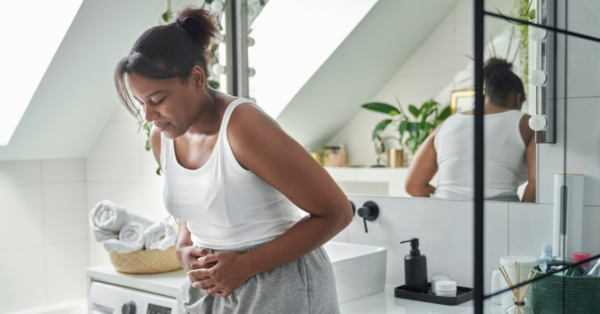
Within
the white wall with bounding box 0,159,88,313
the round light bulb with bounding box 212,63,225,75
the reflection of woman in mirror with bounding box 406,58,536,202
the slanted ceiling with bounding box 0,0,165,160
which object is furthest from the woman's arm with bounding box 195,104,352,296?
the white wall with bounding box 0,159,88,313

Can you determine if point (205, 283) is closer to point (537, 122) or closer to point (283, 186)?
point (283, 186)

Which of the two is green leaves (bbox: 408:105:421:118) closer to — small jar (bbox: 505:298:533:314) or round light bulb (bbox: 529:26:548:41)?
round light bulb (bbox: 529:26:548:41)

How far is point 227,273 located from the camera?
101cm

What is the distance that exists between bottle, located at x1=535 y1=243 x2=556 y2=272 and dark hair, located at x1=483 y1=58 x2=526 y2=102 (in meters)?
0.27

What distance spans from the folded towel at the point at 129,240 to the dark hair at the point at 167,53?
63cm

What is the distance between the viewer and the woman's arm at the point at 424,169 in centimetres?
152

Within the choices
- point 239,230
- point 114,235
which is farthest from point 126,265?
point 239,230

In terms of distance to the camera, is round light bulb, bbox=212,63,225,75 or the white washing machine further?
round light bulb, bbox=212,63,225,75

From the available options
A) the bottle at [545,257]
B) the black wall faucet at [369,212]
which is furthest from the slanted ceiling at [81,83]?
the bottle at [545,257]

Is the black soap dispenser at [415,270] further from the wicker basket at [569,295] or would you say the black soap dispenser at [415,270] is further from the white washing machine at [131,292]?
the white washing machine at [131,292]

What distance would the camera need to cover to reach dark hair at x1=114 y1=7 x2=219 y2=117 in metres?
1.02

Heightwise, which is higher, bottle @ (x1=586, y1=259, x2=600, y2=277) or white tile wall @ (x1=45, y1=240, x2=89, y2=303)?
bottle @ (x1=586, y1=259, x2=600, y2=277)

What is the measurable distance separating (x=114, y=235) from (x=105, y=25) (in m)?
0.84

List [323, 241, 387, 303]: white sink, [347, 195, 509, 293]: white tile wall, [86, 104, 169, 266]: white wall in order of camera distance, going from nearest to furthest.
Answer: [323, 241, 387, 303]: white sink → [347, 195, 509, 293]: white tile wall → [86, 104, 169, 266]: white wall
